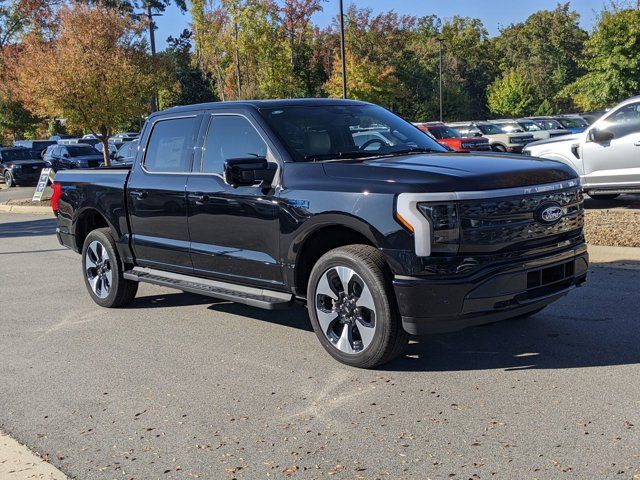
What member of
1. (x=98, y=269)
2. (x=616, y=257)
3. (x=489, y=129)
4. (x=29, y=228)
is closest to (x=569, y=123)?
(x=489, y=129)

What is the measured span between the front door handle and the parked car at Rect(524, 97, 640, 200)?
8382mm

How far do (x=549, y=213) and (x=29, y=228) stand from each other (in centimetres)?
1368

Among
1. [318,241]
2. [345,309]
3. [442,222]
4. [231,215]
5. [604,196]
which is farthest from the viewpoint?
[604,196]

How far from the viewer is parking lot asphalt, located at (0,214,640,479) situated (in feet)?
12.1

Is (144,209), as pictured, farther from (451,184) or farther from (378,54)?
(378,54)

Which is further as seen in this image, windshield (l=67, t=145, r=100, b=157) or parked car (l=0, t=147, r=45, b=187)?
parked car (l=0, t=147, r=45, b=187)

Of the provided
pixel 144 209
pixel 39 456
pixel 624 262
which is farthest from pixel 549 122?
pixel 39 456

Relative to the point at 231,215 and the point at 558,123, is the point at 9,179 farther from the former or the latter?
the point at 231,215

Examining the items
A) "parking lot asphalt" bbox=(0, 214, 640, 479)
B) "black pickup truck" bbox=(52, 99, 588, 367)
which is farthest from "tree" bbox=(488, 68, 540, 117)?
"black pickup truck" bbox=(52, 99, 588, 367)

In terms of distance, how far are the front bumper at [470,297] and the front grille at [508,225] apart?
0.46 ft

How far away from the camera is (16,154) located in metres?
33.6

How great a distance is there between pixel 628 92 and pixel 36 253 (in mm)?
23592

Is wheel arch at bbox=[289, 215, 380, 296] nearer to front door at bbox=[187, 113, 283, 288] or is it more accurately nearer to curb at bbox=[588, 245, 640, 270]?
front door at bbox=[187, 113, 283, 288]

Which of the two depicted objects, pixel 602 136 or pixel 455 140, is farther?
pixel 455 140
